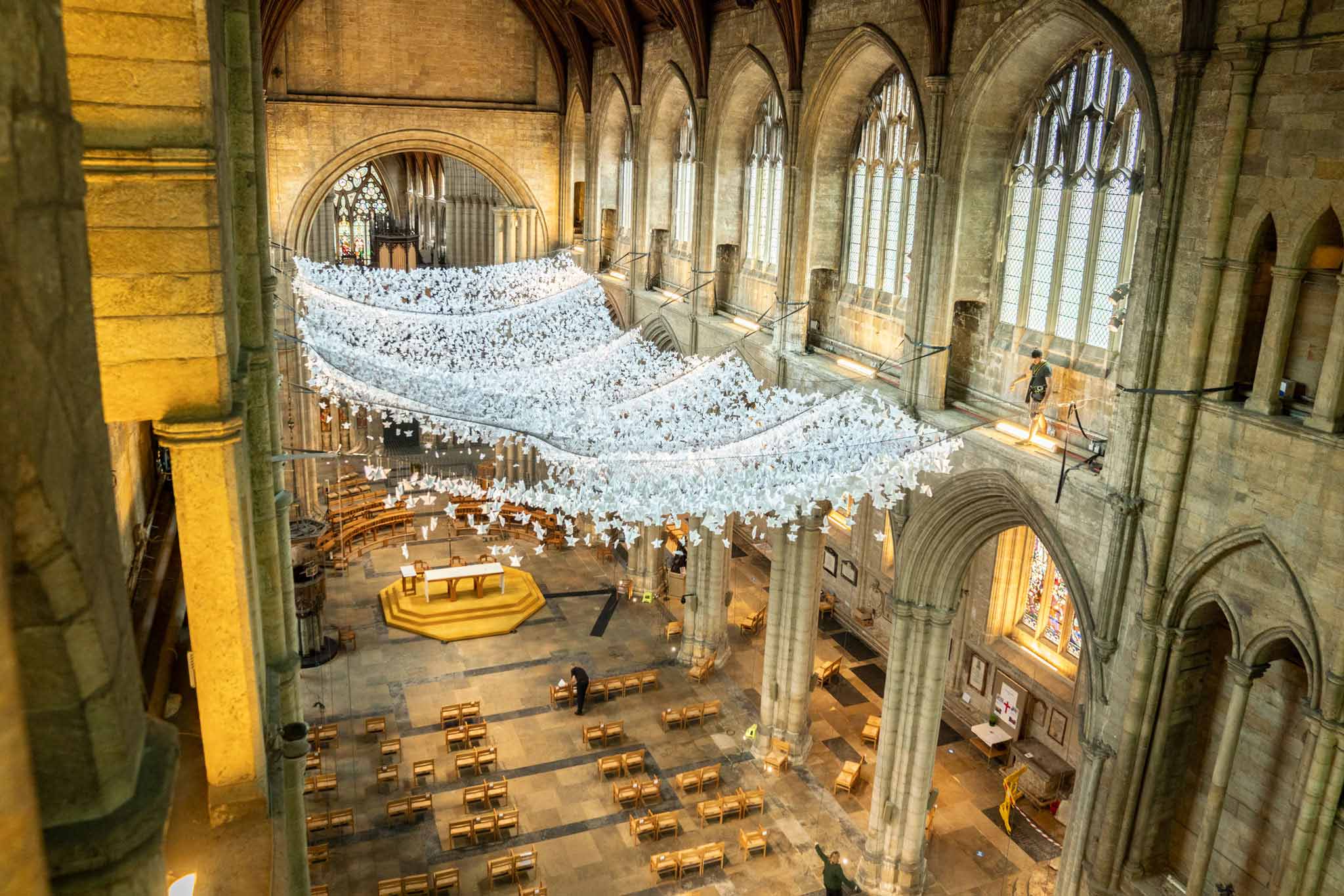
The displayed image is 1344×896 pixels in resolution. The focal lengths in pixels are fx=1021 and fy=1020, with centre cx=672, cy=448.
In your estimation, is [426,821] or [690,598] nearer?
[426,821]

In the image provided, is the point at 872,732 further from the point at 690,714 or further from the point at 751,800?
the point at 690,714

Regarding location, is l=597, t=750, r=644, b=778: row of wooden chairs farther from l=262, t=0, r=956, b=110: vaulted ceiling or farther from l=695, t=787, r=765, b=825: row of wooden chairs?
l=262, t=0, r=956, b=110: vaulted ceiling

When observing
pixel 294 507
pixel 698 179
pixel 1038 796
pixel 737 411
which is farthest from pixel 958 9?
pixel 294 507

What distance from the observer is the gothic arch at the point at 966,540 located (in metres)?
10.0

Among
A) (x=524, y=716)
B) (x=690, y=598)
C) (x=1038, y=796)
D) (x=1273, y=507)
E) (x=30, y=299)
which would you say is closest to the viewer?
(x=30, y=299)

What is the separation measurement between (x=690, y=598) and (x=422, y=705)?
4.97m

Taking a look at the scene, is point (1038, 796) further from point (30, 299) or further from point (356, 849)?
point (30, 299)

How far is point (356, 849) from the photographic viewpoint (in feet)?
43.5

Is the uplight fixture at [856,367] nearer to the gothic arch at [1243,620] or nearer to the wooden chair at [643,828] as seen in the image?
the gothic arch at [1243,620]

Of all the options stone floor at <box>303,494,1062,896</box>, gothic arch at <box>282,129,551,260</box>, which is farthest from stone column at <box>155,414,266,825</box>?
gothic arch at <box>282,129,551,260</box>

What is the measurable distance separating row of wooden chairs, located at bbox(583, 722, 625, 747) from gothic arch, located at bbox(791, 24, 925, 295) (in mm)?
7321

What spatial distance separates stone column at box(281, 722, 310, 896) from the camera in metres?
6.68

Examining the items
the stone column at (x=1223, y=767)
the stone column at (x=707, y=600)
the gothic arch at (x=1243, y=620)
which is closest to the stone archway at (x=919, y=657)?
the gothic arch at (x=1243, y=620)

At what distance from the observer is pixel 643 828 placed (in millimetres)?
13602
